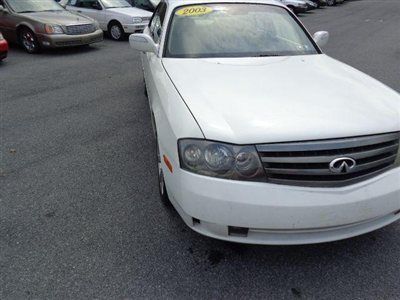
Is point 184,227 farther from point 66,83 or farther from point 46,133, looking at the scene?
point 66,83

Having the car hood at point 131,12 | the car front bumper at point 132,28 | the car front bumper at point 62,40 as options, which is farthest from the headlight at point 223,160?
the car hood at point 131,12

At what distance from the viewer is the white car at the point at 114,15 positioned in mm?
11164

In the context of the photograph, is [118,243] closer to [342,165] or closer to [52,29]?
[342,165]

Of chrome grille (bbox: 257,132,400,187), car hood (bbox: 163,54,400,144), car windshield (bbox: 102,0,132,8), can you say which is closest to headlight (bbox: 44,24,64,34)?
car windshield (bbox: 102,0,132,8)

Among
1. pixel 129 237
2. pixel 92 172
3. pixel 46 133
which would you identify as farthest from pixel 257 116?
pixel 46 133

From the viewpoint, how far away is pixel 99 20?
1168cm

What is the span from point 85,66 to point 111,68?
2.13ft

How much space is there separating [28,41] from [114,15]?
9.81ft

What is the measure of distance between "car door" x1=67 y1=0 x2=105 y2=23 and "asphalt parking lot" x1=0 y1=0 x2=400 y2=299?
24.7 feet

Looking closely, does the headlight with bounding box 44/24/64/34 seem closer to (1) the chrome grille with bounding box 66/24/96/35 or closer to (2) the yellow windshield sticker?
(1) the chrome grille with bounding box 66/24/96/35

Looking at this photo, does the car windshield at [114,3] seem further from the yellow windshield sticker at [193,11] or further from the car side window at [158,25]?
the yellow windshield sticker at [193,11]

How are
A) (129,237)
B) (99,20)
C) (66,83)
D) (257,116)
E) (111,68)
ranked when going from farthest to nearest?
(99,20)
(111,68)
(66,83)
(129,237)
(257,116)

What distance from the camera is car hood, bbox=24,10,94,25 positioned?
9.11m

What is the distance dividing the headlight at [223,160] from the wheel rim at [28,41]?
855 cm
